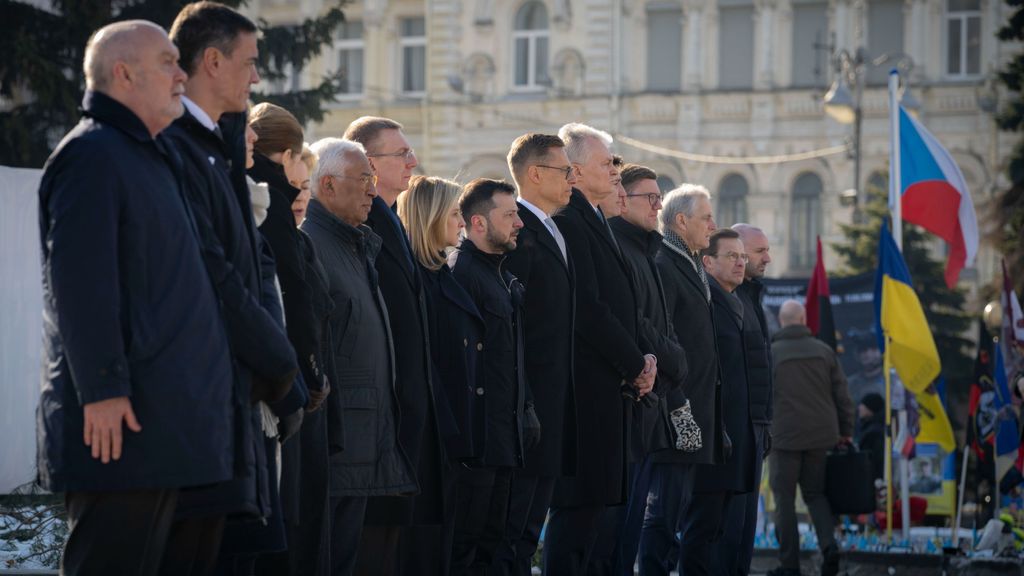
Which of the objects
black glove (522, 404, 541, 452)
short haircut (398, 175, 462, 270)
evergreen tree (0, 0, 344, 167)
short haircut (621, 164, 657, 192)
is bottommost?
black glove (522, 404, 541, 452)

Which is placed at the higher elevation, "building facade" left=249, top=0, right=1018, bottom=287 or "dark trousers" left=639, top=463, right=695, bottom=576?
"building facade" left=249, top=0, right=1018, bottom=287

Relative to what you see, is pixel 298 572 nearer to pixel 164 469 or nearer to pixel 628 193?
pixel 164 469

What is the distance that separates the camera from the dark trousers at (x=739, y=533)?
33.9ft

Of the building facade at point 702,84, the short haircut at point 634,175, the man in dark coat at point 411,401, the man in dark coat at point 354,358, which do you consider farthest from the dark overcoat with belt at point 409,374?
the building facade at point 702,84

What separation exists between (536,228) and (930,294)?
85.7 feet

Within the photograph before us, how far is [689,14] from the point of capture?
4519 centimetres

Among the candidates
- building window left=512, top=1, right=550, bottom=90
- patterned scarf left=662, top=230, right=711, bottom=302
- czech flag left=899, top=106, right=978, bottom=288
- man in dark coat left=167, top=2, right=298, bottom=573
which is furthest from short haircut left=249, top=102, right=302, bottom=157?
building window left=512, top=1, right=550, bottom=90

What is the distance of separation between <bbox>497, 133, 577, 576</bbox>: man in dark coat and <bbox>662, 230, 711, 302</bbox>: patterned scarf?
1.60 meters

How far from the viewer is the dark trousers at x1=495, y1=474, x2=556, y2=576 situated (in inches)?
321

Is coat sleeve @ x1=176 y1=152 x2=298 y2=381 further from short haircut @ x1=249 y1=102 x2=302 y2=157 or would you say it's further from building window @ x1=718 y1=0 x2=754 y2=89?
building window @ x1=718 y1=0 x2=754 y2=89

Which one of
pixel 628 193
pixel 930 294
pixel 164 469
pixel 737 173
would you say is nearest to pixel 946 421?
pixel 628 193

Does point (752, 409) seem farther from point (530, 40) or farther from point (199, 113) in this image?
point (530, 40)

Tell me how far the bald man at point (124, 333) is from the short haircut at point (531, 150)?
3.62 m

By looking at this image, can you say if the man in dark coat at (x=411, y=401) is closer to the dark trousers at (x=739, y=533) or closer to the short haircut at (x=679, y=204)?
the short haircut at (x=679, y=204)
